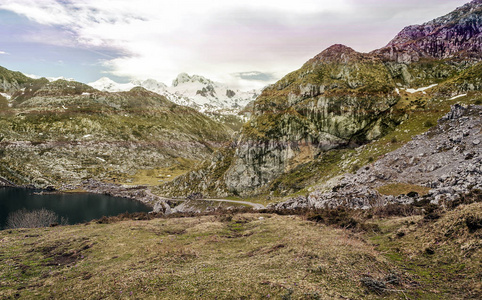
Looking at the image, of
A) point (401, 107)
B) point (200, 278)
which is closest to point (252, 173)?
point (401, 107)

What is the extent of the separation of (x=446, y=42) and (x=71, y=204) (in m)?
191

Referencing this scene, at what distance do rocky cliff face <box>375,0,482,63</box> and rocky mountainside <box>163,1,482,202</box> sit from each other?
326mm

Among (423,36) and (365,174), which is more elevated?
(423,36)

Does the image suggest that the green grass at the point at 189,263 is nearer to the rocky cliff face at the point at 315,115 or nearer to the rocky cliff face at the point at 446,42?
the rocky cliff face at the point at 315,115

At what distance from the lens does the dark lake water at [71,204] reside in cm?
10600

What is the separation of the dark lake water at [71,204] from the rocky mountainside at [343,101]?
51.1 m

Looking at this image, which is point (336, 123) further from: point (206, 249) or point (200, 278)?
point (200, 278)

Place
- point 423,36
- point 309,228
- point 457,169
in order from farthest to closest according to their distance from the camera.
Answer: point 423,36 → point 457,169 → point 309,228

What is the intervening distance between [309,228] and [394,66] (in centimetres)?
A: 8907

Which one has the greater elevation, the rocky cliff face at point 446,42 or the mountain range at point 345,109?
the rocky cliff face at point 446,42

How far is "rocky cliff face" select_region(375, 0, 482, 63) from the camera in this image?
9362cm

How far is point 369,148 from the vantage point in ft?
224

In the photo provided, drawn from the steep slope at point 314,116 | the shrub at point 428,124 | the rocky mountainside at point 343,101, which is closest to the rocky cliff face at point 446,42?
the rocky mountainside at point 343,101

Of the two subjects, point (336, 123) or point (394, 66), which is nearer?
point (336, 123)
